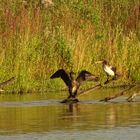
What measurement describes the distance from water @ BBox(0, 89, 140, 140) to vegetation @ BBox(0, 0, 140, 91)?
1372 millimetres

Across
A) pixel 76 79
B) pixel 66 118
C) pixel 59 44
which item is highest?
pixel 59 44

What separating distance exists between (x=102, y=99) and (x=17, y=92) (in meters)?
3.25

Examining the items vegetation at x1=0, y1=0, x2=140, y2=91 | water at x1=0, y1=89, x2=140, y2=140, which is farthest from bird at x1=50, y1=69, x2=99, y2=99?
vegetation at x1=0, y1=0, x2=140, y2=91

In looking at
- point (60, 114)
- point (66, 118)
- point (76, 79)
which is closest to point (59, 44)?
point (76, 79)

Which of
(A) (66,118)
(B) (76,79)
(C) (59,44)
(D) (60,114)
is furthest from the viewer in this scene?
(C) (59,44)

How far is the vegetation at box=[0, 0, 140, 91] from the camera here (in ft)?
75.7

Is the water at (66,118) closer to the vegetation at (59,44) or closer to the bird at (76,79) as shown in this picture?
the bird at (76,79)

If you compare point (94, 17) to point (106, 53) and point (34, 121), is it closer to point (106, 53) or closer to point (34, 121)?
point (106, 53)

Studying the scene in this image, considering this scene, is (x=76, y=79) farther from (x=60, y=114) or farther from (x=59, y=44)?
(x=59, y=44)

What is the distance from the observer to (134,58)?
24.3 meters

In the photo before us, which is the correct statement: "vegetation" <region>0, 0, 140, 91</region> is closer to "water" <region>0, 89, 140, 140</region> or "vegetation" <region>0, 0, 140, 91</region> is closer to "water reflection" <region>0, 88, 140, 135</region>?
"water" <region>0, 89, 140, 140</region>

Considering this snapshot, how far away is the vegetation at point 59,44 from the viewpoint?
2308 cm

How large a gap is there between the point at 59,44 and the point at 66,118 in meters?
7.68

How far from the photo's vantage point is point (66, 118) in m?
16.6
